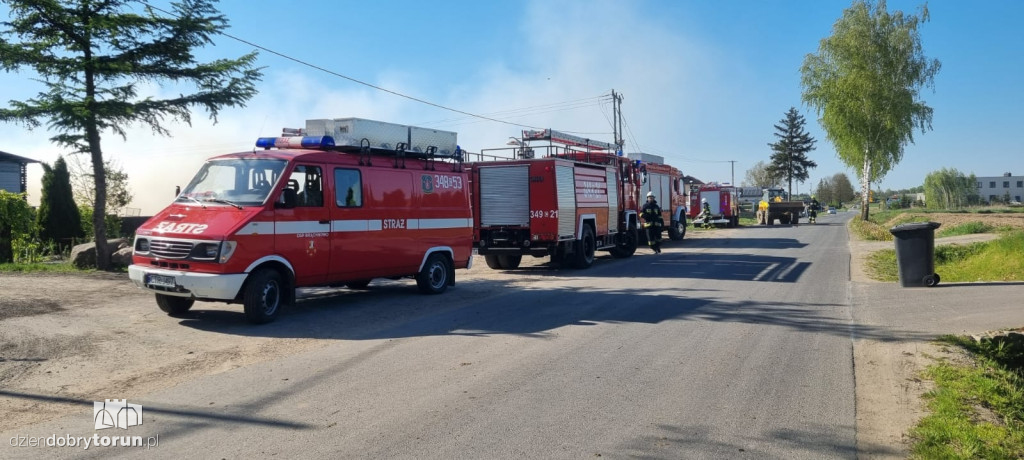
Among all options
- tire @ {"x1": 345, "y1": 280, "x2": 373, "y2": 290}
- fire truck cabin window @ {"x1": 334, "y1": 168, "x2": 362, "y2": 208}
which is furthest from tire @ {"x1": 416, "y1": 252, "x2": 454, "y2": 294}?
fire truck cabin window @ {"x1": 334, "y1": 168, "x2": 362, "y2": 208}

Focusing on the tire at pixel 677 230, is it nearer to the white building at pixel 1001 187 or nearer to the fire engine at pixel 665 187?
the fire engine at pixel 665 187

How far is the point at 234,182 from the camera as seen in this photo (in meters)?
9.51

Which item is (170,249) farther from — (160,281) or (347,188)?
(347,188)

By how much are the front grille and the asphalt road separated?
970 millimetres

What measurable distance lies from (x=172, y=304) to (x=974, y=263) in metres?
16.5

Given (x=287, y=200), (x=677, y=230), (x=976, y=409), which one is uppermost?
(x=287, y=200)

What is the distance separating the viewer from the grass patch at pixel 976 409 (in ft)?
15.0

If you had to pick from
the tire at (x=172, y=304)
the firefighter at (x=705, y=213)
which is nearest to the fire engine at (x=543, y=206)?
the tire at (x=172, y=304)

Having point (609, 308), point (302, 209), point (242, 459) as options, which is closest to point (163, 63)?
point (302, 209)

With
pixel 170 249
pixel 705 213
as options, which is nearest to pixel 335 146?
pixel 170 249

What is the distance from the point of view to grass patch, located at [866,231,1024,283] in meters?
13.8

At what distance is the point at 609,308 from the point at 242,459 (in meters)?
6.96

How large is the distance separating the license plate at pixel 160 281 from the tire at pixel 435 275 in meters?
4.22

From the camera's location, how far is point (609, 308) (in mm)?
10578
